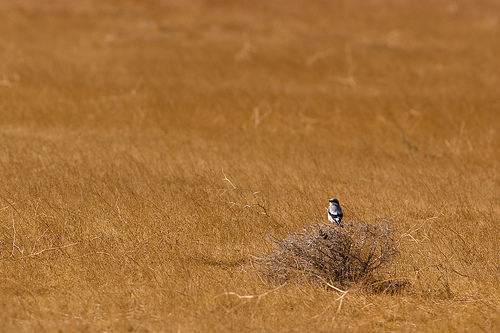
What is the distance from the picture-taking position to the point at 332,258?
6.67m

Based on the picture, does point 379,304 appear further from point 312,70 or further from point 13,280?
point 312,70

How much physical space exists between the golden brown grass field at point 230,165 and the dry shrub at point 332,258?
0.17 m

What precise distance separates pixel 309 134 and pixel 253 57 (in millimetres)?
7275

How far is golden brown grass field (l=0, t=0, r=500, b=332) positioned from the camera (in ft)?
20.7

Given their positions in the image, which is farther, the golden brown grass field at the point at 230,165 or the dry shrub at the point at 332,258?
the dry shrub at the point at 332,258

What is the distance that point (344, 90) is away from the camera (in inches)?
702

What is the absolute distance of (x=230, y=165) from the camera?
1150 cm

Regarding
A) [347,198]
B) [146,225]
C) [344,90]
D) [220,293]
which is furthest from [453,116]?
[220,293]

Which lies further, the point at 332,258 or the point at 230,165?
the point at 230,165

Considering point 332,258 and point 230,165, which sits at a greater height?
point 332,258

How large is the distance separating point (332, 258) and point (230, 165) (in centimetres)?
507

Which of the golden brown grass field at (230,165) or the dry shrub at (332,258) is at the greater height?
the dry shrub at (332,258)

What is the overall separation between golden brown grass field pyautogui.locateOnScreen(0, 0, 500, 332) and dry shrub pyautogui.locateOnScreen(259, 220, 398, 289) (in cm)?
17

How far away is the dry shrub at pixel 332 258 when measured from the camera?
666cm
